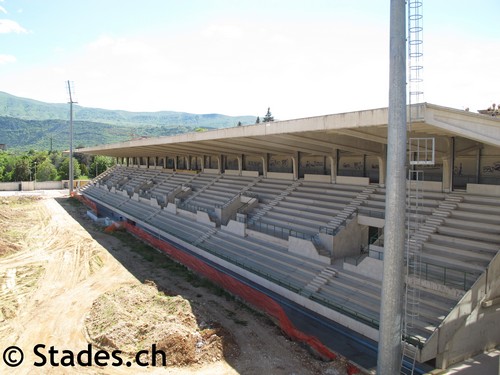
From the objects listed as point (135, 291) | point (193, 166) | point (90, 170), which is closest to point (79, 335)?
point (135, 291)

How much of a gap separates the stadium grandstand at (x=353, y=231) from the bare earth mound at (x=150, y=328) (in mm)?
3009

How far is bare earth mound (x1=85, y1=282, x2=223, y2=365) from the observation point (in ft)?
35.1

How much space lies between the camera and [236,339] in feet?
39.5

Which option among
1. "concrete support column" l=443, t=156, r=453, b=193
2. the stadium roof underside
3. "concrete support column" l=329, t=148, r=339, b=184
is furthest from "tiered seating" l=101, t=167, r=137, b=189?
"concrete support column" l=443, t=156, r=453, b=193

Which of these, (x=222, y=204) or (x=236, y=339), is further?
(x=222, y=204)

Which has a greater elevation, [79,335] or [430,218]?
[430,218]

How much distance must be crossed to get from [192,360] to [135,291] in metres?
5.71

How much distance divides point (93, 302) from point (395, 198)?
12.2 m

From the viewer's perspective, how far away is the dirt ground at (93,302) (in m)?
10.4

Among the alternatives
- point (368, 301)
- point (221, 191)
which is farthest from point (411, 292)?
point (221, 191)

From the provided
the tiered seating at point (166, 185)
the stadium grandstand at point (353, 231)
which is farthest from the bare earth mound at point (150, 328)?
the tiered seating at point (166, 185)

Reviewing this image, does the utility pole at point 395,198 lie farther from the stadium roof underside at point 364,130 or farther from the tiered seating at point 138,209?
the tiered seating at point 138,209

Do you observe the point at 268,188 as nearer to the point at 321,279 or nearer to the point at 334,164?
the point at 334,164

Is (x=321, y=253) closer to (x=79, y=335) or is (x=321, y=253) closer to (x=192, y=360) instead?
(x=192, y=360)
